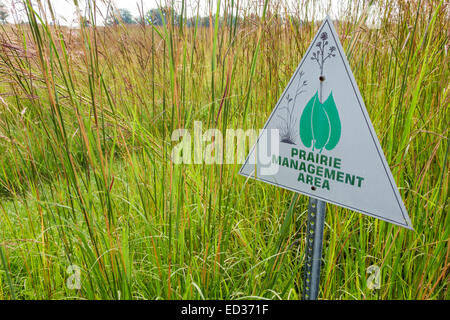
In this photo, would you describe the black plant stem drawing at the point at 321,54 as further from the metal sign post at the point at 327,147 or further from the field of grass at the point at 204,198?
the field of grass at the point at 204,198

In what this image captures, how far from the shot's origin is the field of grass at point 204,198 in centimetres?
94

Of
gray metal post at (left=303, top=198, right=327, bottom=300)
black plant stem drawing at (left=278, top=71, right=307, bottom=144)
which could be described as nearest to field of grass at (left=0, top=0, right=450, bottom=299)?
gray metal post at (left=303, top=198, right=327, bottom=300)

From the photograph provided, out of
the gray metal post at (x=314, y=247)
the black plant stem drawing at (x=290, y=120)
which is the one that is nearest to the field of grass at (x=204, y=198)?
the gray metal post at (x=314, y=247)

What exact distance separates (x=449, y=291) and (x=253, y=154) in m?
0.74

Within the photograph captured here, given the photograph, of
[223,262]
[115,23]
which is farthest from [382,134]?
[115,23]

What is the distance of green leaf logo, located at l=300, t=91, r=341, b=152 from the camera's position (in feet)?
2.50

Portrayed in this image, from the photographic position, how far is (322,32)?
771 mm

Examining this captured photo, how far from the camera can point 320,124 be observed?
782 mm

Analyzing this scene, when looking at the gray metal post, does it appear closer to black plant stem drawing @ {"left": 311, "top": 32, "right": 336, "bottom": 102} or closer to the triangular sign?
the triangular sign

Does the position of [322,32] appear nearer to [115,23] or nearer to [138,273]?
[138,273]

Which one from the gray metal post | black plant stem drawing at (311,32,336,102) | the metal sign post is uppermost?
black plant stem drawing at (311,32,336,102)

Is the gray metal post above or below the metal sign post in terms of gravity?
below

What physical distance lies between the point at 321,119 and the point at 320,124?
0.04ft

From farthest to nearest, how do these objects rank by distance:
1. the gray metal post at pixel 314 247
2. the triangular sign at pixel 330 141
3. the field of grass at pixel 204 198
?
the field of grass at pixel 204 198
the gray metal post at pixel 314 247
the triangular sign at pixel 330 141
